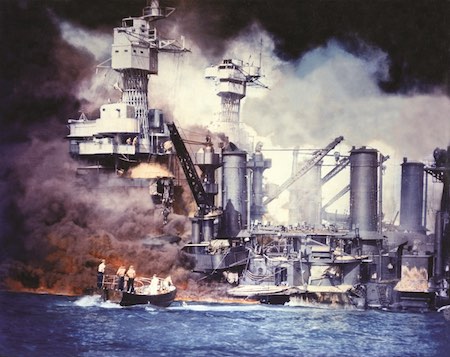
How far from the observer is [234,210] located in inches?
278

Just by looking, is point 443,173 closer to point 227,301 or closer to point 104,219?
point 227,301

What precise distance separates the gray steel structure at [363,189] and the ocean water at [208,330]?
893 millimetres

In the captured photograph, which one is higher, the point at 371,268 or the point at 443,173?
the point at 443,173

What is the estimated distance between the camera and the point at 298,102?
6.63 metres

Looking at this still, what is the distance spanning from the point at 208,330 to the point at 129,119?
7.39 feet

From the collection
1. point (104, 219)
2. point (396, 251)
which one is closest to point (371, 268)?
point (396, 251)

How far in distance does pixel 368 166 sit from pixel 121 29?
2.81 m

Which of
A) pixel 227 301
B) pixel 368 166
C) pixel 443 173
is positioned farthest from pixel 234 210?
pixel 443 173

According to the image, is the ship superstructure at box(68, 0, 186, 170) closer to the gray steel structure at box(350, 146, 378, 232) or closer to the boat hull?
the boat hull

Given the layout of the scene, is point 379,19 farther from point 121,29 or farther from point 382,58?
point 121,29

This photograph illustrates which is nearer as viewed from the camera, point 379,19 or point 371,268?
point 379,19

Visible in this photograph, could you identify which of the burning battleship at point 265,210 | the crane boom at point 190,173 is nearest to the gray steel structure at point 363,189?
the burning battleship at point 265,210

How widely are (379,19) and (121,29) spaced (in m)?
2.53

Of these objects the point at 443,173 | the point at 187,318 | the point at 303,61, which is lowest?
the point at 187,318
